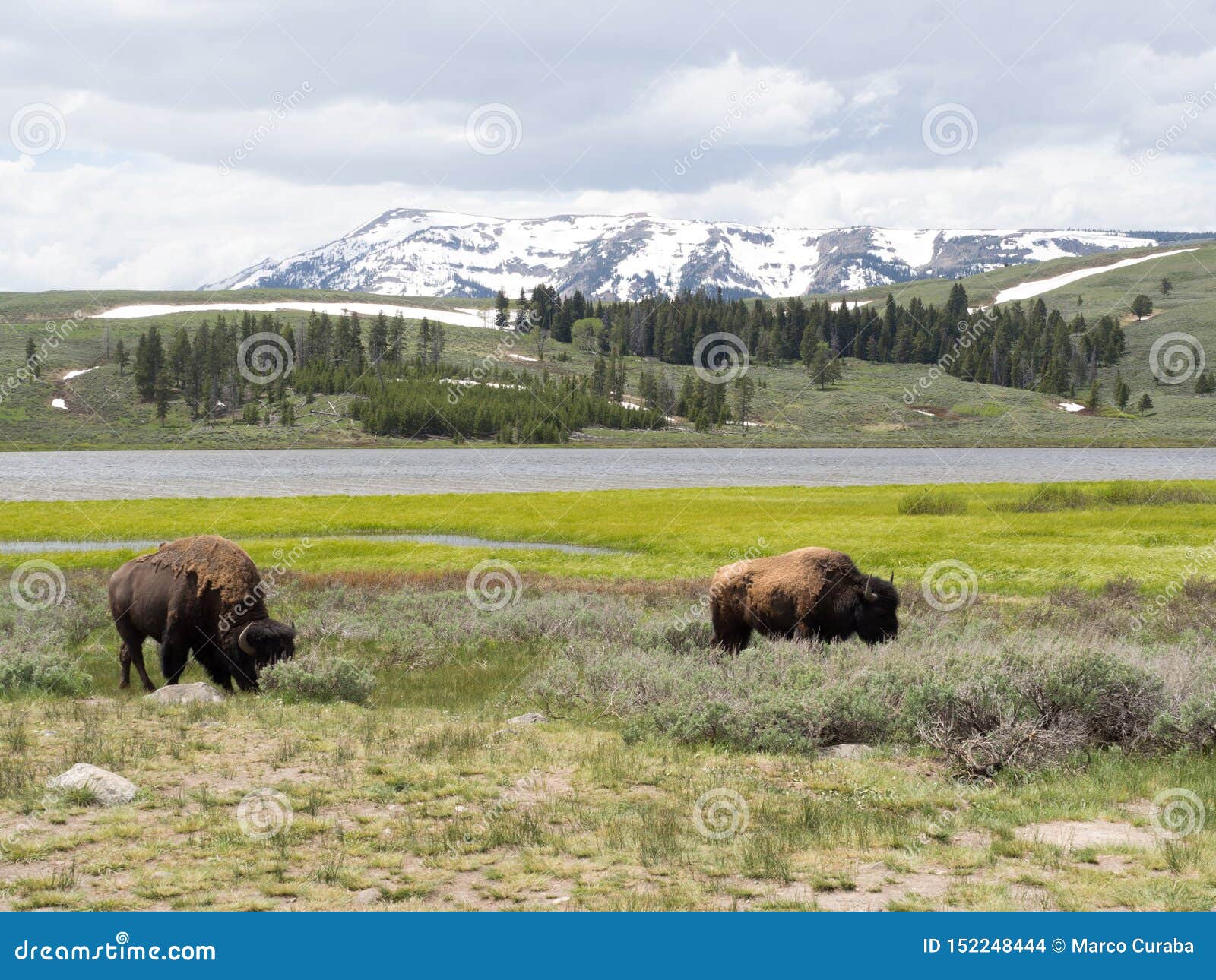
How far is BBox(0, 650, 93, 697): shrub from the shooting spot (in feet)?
50.0

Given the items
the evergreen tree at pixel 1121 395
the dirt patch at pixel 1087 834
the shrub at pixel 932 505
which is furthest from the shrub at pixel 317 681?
the evergreen tree at pixel 1121 395

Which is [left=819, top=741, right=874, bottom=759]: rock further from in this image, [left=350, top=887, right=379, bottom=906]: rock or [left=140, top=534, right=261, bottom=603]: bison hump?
[left=140, top=534, right=261, bottom=603]: bison hump

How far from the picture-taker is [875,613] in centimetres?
1580

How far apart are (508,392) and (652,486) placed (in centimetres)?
11238

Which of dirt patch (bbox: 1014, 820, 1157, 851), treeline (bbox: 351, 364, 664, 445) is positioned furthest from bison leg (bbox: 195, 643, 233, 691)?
treeline (bbox: 351, 364, 664, 445)

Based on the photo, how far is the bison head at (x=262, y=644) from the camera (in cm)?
1443

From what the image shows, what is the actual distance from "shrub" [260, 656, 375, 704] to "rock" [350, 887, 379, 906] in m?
7.59

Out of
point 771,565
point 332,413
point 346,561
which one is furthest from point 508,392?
point 771,565

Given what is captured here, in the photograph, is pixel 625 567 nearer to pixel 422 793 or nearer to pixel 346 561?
pixel 346 561

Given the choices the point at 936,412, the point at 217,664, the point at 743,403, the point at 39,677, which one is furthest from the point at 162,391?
the point at 217,664

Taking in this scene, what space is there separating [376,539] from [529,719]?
32.8 m

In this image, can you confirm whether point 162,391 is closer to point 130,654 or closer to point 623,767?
point 130,654

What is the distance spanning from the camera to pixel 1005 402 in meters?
195

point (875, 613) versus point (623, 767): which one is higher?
point (875, 613)
